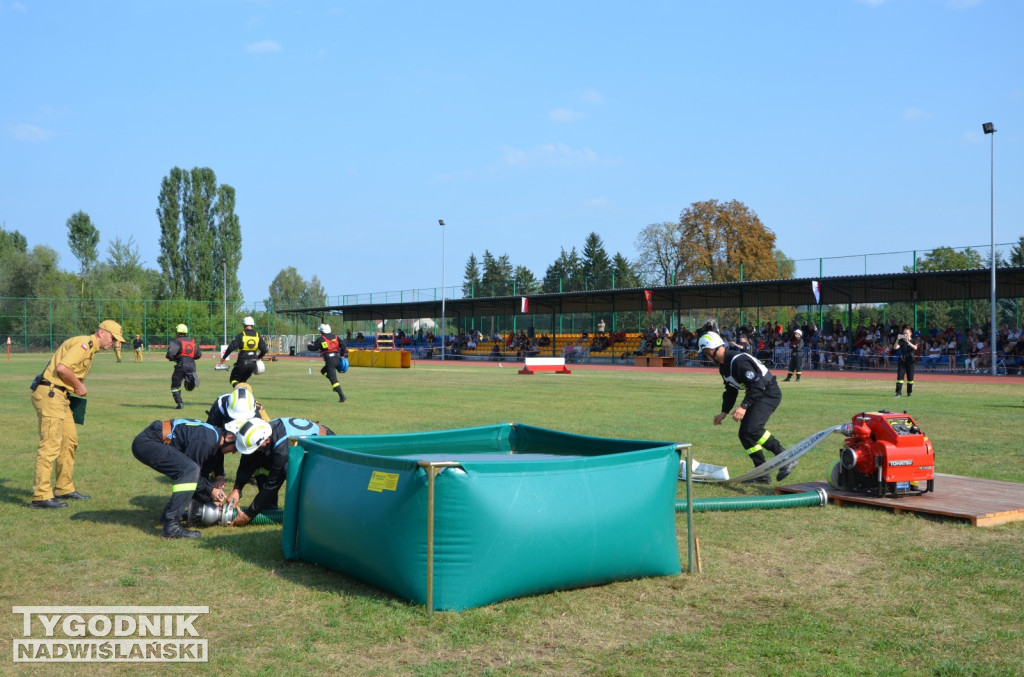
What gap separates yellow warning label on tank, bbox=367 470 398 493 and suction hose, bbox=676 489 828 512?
3.57 meters

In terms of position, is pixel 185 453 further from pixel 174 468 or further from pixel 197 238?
pixel 197 238

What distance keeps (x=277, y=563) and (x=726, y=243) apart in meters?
69.8

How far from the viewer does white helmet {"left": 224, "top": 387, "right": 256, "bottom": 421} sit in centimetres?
773

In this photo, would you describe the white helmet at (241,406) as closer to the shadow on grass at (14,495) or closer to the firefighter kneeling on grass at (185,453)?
the firefighter kneeling on grass at (185,453)

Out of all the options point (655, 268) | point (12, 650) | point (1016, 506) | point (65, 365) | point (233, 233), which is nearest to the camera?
→ point (12, 650)

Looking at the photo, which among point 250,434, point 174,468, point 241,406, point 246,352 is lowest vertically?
point 174,468

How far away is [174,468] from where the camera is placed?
745cm

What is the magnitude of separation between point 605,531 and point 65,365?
6.35 meters

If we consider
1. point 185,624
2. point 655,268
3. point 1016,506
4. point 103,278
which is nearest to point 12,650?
point 185,624

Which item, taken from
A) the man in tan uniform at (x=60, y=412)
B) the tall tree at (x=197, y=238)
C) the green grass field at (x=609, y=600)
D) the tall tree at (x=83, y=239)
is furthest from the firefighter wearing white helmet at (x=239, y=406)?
the tall tree at (x=83, y=239)

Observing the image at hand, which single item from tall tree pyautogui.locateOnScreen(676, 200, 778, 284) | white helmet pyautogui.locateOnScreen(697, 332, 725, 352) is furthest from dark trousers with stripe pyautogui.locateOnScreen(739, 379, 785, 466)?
tall tree pyautogui.locateOnScreen(676, 200, 778, 284)

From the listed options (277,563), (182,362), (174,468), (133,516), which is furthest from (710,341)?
(182,362)

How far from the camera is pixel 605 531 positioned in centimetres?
579

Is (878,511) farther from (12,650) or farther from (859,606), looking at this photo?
(12,650)
